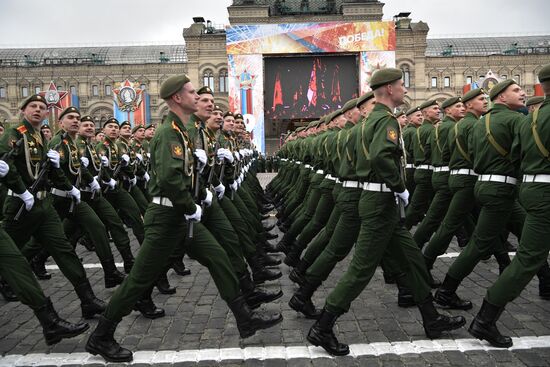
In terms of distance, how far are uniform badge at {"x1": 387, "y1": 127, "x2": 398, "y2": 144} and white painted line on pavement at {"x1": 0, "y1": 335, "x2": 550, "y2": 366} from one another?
1.54 metres

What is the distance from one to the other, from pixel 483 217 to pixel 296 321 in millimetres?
1868

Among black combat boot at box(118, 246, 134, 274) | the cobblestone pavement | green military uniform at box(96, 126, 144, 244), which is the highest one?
green military uniform at box(96, 126, 144, 244)

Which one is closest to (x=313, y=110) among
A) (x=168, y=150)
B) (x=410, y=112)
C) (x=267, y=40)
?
(x=267, y=40)

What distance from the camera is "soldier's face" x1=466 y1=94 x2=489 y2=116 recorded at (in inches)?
218

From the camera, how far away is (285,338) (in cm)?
400

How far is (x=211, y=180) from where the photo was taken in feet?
16.6

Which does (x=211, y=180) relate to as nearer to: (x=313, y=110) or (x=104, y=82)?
(x=313, y=110)

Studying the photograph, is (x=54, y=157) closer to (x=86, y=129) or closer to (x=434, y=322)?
(x=86, y=129)

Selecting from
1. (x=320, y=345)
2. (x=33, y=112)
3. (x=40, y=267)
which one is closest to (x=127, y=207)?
(x=40, y=267)

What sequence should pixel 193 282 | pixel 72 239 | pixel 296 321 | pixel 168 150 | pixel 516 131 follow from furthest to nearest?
pixel 72 239 → pixel 193 282 → pixel 296 321 → pixel 516 131 → pixel 168 150

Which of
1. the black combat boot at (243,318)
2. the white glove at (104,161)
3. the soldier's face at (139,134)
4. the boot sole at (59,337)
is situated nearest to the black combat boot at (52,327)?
the boot sole at (59,337)

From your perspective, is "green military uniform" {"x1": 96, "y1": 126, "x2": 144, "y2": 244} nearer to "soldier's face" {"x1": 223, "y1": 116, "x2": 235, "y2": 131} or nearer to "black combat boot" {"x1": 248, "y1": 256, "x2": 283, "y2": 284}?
"soldier's face" {"x1": 223, "y1": 116, "x2": 235, "y2": 131}

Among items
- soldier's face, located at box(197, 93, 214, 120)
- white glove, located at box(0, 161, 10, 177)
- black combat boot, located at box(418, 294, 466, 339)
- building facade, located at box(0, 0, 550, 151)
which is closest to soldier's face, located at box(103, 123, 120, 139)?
soldier's face, located at box(197, 93, 214, 120)

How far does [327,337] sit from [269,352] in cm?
45
